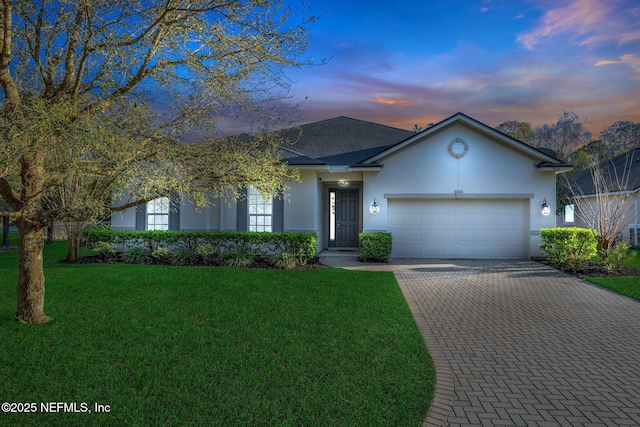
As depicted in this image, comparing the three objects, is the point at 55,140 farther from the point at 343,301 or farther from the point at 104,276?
the point at 104,276

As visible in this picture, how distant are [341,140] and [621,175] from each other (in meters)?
16.0

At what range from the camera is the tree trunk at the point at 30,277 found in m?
5.58

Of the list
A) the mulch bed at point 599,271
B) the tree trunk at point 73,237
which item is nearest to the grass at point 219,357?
the tree trunk at point 73,237

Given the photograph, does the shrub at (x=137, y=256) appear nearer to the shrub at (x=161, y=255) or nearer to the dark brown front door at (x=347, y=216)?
the shrub at (x=161, y=255)

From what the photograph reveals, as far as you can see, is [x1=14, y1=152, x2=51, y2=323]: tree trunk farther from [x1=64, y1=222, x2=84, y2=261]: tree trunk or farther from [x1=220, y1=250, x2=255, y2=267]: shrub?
[x1=64, y1=222, x2=84, y2=261]: tree trunk

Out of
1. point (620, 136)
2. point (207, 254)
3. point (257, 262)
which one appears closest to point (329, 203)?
point (257, 262)

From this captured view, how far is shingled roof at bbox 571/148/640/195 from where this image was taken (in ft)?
59.1

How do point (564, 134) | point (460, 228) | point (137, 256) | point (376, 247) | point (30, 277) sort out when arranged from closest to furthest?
1. point (30, 277)
2. point (137, 256)
3. point (376, 247)
4. point (460, 228)
5. point (564, 134)

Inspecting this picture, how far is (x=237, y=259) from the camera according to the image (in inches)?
452

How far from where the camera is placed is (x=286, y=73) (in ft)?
19.7

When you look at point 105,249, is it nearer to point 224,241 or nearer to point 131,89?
point 224,241

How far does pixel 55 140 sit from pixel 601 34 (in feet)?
52.5

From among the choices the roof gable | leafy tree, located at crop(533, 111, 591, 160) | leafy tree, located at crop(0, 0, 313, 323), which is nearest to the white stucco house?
the roof gable

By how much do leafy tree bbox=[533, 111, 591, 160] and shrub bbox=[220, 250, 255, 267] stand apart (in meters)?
31.3
